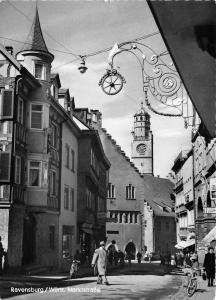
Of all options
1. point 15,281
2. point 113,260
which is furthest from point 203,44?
point 113,260

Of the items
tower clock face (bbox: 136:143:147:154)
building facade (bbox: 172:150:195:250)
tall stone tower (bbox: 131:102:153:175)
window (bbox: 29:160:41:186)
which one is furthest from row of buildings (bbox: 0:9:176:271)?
tower clock face (bbox: 136:143:147:154)

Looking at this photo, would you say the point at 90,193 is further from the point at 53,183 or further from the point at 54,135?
the point at 54,135

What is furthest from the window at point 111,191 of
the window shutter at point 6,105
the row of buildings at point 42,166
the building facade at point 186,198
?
the window shutter at point 6,105

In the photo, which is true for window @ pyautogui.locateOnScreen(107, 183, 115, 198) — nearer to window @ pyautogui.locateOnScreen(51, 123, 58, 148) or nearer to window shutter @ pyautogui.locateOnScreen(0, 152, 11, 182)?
window @ pyautogui.locateOnScreen(51, 123, 58, 148)

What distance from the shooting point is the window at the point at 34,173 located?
23.9 metres

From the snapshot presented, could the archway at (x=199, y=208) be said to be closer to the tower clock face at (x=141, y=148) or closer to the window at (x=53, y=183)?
the window at (x=53, y=183)

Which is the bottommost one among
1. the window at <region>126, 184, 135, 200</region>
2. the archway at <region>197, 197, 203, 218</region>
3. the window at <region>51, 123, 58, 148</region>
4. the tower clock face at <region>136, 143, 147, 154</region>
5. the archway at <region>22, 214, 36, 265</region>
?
the archway at <region>22, 214, 36, 265</region>

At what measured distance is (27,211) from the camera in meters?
24.1

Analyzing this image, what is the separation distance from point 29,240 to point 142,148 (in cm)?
10347

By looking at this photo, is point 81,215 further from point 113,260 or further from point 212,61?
point 212,61

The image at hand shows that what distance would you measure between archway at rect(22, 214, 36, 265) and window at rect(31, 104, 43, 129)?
4.48m

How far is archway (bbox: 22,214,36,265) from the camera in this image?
79.3 feet

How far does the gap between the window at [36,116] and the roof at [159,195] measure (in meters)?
56.1

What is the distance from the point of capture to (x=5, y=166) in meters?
21.8
